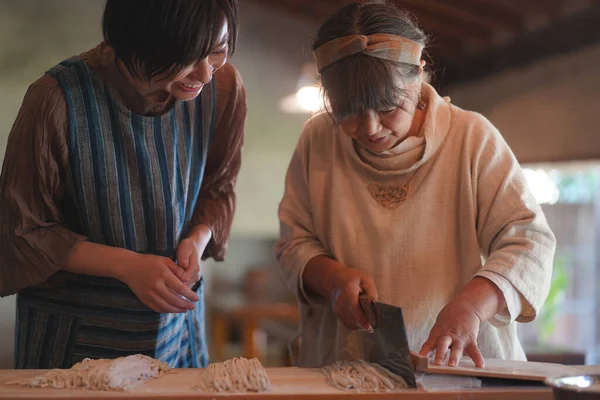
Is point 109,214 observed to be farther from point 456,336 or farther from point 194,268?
point 456,336

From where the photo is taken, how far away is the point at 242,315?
5.10 metres


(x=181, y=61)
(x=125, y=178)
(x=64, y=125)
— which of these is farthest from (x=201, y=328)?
(x=181, y=61)

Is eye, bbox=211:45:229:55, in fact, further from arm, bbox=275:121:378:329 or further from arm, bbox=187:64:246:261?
arm, bbox=275:121:378:329

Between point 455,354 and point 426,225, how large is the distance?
0.30 metres

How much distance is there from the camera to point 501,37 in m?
4.29

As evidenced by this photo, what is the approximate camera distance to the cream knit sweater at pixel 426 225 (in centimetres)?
118

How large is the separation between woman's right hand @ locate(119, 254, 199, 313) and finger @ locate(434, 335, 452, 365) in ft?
1.29

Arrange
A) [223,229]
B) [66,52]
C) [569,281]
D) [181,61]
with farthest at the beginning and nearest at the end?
[569,281], [66,52], [223,229], [181,61]

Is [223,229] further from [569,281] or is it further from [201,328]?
[569,281]

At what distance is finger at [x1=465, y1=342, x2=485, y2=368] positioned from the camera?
3.36 ft

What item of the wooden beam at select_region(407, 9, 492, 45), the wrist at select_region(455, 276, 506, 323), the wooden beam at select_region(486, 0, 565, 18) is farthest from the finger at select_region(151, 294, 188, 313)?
the wooden beam at select_region(407, 9, 492, 45)

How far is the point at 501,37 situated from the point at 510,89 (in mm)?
334

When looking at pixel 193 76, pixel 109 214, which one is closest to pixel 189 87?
pixel 193 76

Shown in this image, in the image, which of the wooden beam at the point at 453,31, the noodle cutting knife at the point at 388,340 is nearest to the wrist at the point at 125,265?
the noodle cutting knife at the point at 388,340
